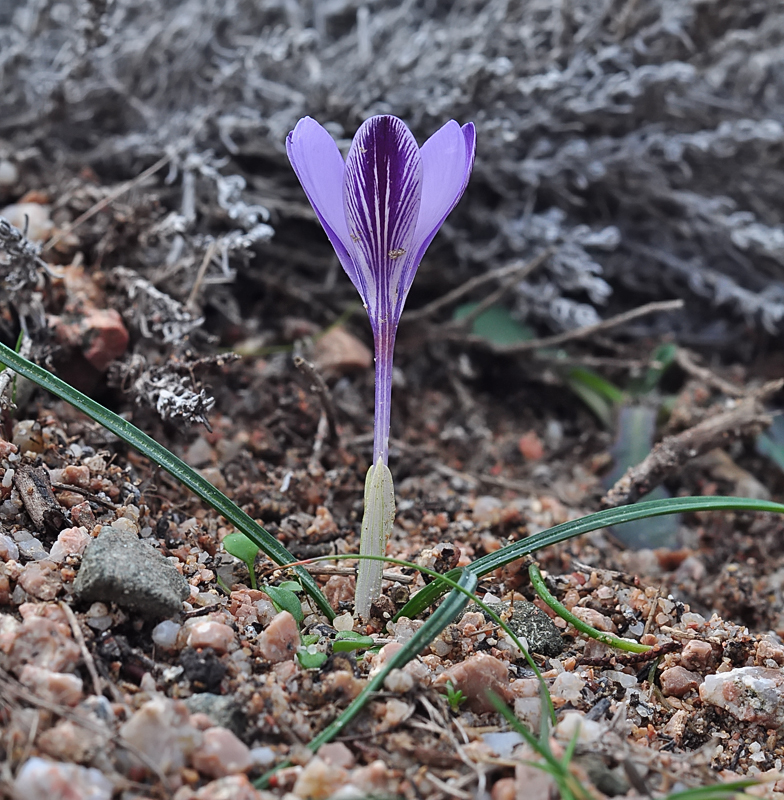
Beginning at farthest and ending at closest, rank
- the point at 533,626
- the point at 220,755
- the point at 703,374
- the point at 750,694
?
the point at 703,374 → the point at 533,626 → the point at 750,694 → the point at 220,755

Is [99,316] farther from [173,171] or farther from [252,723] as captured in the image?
[252,723]

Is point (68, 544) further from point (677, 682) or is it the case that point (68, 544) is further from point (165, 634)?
point (677, 682)

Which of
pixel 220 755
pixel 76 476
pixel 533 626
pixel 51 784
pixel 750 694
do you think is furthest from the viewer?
pixel 76 476

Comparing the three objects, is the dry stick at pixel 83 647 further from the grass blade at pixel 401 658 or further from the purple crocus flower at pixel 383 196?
the purple crocus flower at pixel 383 196

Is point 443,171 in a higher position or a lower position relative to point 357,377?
higher

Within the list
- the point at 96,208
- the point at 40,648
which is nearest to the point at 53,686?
the point at 40,648

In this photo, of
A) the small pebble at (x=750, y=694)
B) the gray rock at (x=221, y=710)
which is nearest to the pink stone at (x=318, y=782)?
the gray rock at (x=221, y=710)

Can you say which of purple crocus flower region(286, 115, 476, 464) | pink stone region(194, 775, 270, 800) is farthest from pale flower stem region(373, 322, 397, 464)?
pink stone region(194, 775, 270, 800)

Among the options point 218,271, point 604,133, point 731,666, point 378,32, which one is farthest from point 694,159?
point 731,666
